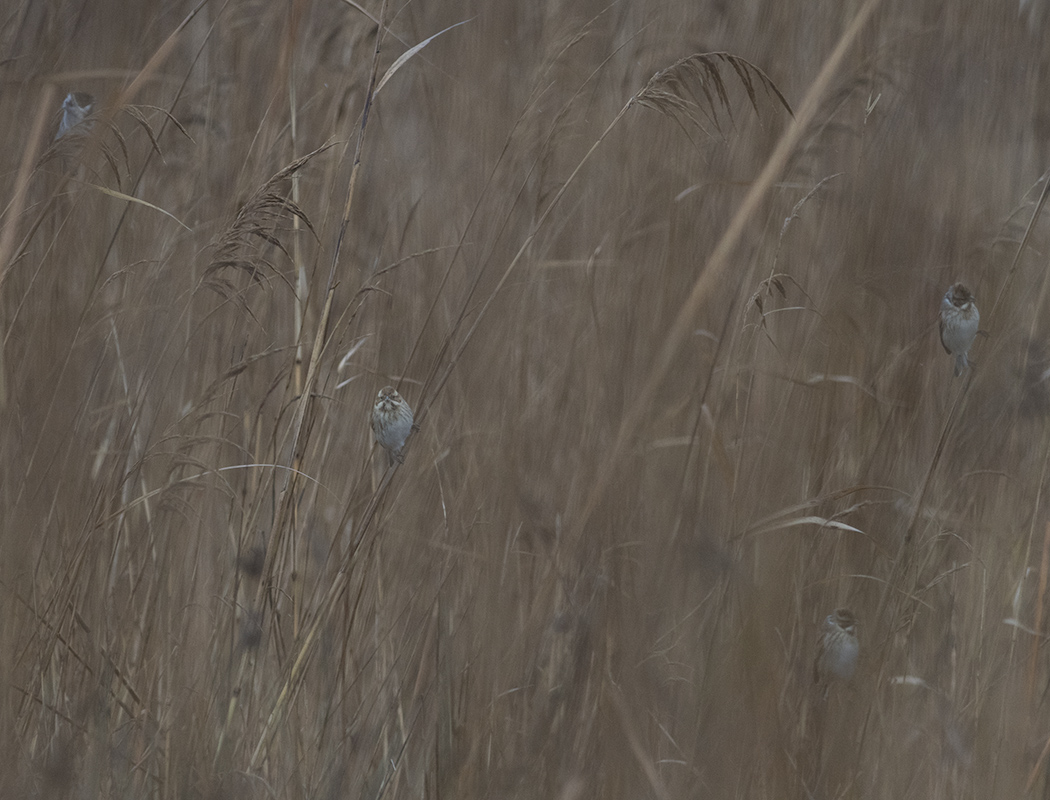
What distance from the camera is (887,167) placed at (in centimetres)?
160

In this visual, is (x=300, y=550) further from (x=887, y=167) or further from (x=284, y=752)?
(x=887, y=167)

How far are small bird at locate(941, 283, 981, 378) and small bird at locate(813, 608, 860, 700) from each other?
0.37 meters

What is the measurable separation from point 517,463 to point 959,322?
0.59m

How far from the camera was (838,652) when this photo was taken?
0.95 metres

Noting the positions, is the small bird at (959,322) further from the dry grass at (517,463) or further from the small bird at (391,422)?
the small bird at (391,422)

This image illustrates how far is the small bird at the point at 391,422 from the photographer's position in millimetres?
1009

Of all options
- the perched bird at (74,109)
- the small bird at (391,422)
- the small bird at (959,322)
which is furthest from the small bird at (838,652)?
the perched bird at (74,109)

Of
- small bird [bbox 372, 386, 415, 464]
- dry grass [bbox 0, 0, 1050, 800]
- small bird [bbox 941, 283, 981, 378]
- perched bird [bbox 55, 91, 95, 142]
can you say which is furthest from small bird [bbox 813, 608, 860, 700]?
perched bird [bbox 55, 91, 95, 142]

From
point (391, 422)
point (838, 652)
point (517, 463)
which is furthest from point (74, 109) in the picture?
point (838, 652)

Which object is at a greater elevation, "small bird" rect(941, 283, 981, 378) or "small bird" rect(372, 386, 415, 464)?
"small bird" rect(941, 283, 981, 378)

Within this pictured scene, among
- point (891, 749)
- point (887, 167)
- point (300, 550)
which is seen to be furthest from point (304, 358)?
point (887, 167)

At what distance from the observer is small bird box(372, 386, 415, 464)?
101 cm

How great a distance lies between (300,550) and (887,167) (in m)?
1.22

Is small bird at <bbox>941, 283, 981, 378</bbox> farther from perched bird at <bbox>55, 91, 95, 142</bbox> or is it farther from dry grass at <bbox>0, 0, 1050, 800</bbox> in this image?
perched bird at <bbox>55, 91, 95, 142</bbox>
